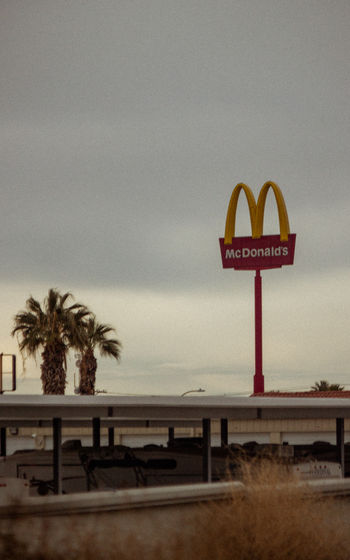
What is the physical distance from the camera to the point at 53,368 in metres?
49.1

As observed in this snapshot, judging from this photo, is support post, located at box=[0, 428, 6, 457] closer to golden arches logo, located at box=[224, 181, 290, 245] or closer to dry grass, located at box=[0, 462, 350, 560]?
dry grass, located at box=[0, 462, 350, 560]

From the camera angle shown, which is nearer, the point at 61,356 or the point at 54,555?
the point at 54,555

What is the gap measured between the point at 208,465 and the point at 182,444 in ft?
22.2

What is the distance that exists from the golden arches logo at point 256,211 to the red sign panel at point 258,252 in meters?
0.35

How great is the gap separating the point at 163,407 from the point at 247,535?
638 cm

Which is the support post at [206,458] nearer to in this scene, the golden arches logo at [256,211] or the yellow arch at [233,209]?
the golden arches logo at [256,211]

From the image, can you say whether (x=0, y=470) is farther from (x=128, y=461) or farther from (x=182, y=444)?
(x=182, y=444)

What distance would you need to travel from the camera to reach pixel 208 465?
61.6 feet

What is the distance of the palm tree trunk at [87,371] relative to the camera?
166 feet

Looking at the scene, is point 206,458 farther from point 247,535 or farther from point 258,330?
point 258,330

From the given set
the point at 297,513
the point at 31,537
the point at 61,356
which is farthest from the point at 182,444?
the point at 61,356

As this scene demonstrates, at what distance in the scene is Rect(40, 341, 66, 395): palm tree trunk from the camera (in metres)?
49.1

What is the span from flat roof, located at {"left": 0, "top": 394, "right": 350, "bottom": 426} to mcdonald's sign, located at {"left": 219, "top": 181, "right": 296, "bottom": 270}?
2982 cm

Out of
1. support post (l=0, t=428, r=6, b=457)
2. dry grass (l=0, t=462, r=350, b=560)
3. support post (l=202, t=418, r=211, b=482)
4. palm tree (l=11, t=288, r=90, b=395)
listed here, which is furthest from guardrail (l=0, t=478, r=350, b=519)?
palm tree (l=11, t=288, r=90, b=395)
